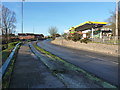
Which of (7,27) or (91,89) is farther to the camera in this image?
(7,27)

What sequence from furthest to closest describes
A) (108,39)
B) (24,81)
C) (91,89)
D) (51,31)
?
(51,31) → (108,39) → (24,81) → (91,89)

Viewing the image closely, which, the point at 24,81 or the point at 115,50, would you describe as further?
the point at 115,50

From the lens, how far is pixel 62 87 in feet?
14.4

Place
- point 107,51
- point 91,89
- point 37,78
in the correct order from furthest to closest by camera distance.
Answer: point 107,51
point 37,78
point 91,89

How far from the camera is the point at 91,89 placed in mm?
4223

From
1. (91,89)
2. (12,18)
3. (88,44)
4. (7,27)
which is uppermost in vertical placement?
(12,18)

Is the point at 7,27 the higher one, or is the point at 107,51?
the point at 7,27

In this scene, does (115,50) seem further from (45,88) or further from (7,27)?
(7,27)

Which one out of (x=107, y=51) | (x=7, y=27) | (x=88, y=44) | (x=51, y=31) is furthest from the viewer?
(x=51, y=31)

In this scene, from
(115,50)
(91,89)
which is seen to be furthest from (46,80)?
(115,50)

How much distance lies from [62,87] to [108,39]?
55.7 ft

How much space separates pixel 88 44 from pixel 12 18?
88.2 ft

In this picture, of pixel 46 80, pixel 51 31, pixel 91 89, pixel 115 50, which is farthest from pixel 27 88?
pixel 51 31

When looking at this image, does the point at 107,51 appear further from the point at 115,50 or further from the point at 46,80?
the point at 46,80
